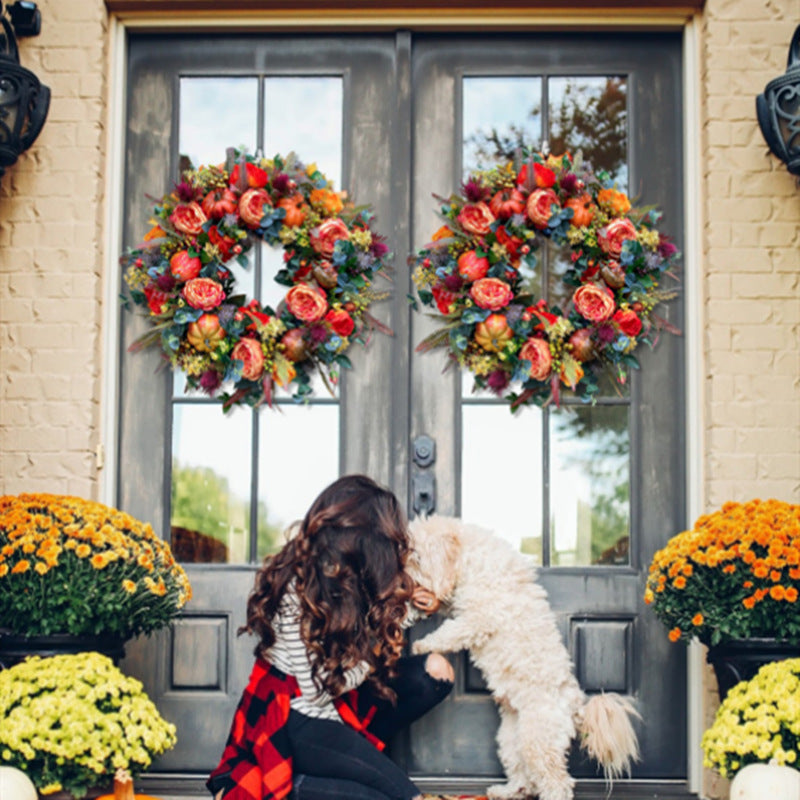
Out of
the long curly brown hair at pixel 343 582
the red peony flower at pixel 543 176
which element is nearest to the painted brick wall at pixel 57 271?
the long curly brown hair at pixel 343 582

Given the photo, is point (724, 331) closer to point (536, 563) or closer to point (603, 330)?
point (603, 330)

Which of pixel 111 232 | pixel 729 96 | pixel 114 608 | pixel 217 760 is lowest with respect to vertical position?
pixel 217 760

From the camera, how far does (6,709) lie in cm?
278

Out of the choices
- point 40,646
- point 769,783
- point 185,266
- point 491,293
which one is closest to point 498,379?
point 491,293

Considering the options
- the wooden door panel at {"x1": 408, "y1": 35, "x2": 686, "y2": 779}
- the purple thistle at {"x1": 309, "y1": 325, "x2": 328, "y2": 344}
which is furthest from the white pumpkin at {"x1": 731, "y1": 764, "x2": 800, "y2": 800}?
the purple thistle at {"x1": 309, "y1": 325, "x2": 328, "y2": 344}

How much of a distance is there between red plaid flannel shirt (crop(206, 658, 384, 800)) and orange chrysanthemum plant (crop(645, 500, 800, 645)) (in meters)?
1.03

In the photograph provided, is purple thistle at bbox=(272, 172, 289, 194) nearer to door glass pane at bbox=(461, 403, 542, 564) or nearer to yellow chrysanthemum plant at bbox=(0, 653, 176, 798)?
door glass pane at bbox=(461, 403, 542, 564)

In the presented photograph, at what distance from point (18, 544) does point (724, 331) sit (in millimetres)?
2382

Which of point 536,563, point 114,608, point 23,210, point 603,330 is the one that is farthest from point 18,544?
point 603,330

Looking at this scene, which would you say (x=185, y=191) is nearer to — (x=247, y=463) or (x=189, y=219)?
(x=189, y=219)

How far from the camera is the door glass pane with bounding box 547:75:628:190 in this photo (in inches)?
150

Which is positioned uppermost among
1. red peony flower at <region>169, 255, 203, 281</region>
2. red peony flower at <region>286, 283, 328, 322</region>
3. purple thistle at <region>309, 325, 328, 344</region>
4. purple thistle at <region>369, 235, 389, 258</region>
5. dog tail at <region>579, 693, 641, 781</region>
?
purple thistle at <region>369, 235, 389, 258</region>

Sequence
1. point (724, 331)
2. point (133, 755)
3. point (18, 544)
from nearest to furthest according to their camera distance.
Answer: point (133, 755)
point (18, 544)
point (724, 331)

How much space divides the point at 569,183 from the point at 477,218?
0.35 m
